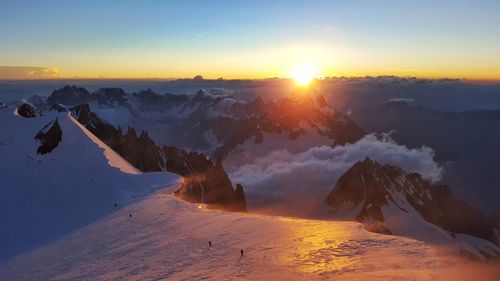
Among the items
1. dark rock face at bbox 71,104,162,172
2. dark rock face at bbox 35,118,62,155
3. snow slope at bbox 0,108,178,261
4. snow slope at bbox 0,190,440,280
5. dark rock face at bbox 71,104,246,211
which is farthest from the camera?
dark rock face at bbox 71,104,162,172

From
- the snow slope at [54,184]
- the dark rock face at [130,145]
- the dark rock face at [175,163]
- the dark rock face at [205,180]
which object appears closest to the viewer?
the snow slope at [54,184]

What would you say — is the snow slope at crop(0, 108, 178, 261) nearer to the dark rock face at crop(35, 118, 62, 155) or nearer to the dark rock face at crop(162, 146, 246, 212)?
the dark rock face at crop(35, 118, 62, 155)

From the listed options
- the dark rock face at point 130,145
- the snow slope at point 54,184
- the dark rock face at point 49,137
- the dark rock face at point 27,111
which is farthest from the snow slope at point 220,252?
the dark rock face at point 130,145

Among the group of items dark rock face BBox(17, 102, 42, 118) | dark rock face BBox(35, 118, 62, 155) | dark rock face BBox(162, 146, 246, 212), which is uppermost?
dark rock face BBox(17, 102, 42, 118)

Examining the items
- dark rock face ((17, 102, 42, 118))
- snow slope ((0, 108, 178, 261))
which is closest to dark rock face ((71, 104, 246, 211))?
dark rock face ((17, 102, 42, 118))

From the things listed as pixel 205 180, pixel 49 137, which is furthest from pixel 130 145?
pixel 49 137

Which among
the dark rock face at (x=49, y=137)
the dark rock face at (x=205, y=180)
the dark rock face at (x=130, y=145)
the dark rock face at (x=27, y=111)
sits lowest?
the dark rock face at (x=205, y=180)

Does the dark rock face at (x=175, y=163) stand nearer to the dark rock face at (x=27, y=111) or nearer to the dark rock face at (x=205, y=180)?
the dark rock face at (x=205, y=180)

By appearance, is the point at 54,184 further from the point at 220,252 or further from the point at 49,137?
the point at 220,252
